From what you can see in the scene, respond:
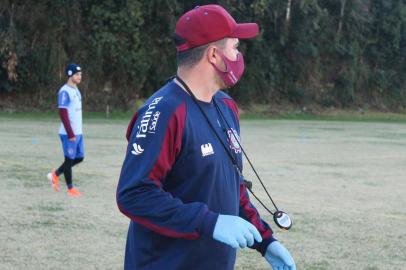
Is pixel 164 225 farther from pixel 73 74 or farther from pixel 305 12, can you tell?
pixel 305 12

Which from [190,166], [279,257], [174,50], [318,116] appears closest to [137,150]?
[190,166]

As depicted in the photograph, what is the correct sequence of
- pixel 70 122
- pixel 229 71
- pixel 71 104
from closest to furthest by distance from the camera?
pixel 229 71
pixel 70 122
pixel 71 104

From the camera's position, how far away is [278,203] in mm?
9742

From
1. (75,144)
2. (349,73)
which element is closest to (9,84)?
(349,73)

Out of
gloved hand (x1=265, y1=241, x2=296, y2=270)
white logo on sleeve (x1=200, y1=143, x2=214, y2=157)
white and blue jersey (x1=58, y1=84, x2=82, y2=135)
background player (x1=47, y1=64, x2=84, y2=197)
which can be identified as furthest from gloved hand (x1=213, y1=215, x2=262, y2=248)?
white and blue jersey (x1=58, y1=84, x2=82, y2=135)

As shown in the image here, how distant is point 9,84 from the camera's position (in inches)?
1345

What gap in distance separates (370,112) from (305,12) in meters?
7.26

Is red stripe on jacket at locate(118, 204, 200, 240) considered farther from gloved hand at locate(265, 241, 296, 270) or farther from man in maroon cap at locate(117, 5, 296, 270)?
gloved hand at locate(265, 241, 296, 270)

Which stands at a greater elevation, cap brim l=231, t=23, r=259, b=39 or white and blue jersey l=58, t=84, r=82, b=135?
cap brim l=231, t=23, r=259, b=39

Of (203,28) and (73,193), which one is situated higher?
(203,28)

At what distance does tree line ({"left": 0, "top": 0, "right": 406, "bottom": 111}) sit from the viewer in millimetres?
34781

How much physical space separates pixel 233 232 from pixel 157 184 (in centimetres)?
35

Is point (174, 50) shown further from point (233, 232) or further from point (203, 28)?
point (233, 232)

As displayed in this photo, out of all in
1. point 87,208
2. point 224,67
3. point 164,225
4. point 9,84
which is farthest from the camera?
point 9,84
